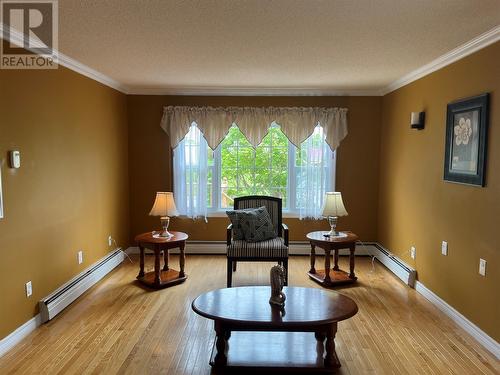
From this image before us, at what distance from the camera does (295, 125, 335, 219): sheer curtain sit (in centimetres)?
530

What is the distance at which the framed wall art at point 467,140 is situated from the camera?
290cm

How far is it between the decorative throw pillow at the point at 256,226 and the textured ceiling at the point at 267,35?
155 cm

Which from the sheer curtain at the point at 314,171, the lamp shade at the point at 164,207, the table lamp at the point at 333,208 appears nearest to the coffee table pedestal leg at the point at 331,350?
the table lamp at the point at 333,208

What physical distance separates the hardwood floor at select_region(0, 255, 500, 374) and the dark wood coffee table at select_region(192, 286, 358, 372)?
0.17 meters

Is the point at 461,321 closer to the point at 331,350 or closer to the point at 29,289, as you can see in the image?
the point at 331,350

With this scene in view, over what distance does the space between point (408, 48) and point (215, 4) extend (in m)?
1.77

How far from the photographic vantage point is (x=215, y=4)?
89.8 inches

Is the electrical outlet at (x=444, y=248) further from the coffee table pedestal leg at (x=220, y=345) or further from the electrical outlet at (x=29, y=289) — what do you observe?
the electrical outlet at (x=29, y=289)

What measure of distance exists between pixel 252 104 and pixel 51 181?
2.83 meters

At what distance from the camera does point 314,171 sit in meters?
5.32

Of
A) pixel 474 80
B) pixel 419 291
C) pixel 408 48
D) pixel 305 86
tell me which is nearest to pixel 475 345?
pixel 419 291

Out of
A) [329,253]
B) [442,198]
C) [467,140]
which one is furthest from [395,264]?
[467,140]

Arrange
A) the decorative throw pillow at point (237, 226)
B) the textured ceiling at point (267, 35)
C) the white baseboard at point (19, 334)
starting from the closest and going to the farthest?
1. the textured ceiling at point (267, 35)
2. the white baseboard at point (19, 334)
3. the decorative throw pillow at point (237, 226)

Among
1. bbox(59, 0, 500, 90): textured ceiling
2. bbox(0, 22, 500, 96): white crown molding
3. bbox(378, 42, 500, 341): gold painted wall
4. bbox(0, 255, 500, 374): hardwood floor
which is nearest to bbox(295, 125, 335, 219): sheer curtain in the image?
bbox(0, 22, 500, 96): white crown molding
